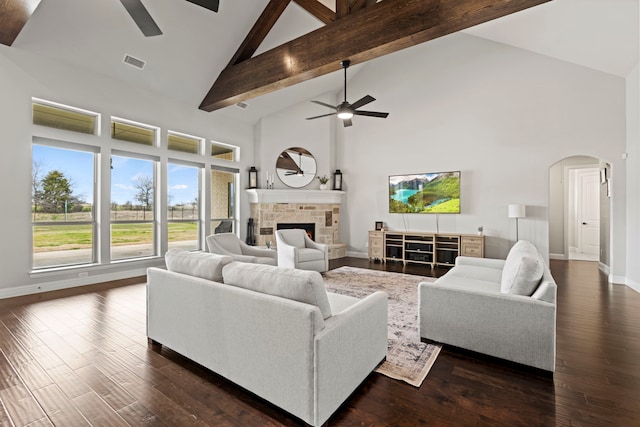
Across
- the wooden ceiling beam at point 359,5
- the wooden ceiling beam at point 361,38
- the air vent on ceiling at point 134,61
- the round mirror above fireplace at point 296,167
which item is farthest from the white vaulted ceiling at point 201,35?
the round mirror above fireplace at point 296,167

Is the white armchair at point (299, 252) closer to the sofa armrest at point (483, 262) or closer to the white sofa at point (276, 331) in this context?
the sofa armrest at point (483, 262)

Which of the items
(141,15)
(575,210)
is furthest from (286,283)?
(575,210)

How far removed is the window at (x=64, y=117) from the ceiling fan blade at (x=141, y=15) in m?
2.66

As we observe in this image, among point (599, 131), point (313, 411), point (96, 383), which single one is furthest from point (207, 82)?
point (599, 131)

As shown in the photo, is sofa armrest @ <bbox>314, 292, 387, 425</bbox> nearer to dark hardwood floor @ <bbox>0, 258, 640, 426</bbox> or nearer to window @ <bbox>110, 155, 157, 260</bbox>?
dark hardwood floor @ <bbox>0, 258, 640, 426</bbox>

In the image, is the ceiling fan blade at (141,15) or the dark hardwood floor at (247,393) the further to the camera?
the ceiling fan blade at (141,15)

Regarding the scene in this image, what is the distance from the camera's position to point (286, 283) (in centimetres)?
181

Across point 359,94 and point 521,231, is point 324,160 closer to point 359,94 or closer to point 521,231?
point 359,94

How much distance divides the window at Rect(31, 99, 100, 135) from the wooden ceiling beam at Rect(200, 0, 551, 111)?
7.02ft

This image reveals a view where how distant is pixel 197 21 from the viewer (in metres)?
4.71

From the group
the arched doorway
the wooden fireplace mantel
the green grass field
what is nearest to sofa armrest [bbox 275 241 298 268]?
the wooden fireplace mantel

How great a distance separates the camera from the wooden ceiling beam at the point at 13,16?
325 cm

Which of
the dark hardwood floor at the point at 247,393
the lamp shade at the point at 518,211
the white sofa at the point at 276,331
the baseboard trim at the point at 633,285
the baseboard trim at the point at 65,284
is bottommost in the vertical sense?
the dark hardwood floor at the point at 247,393

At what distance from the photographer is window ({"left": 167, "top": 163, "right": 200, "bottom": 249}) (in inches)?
238
